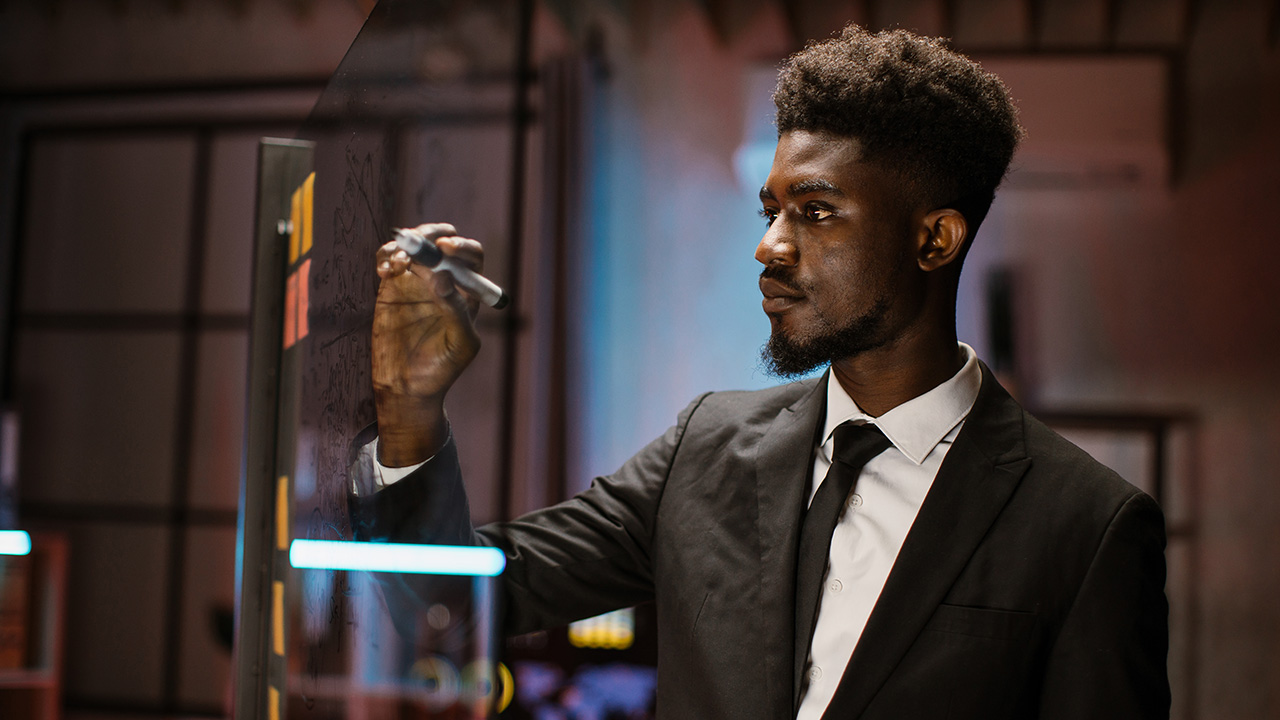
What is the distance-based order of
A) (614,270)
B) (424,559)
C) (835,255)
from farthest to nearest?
(614,270)
(835,255)
(424,559)

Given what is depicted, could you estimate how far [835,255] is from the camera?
1.04 metres

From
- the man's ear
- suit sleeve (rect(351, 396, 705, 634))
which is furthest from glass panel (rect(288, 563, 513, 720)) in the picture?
the man's ear

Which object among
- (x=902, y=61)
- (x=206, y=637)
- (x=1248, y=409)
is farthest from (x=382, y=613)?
(x=1248, y=409)

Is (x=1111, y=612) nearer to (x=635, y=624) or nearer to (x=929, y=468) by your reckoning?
(x=929, y=468)

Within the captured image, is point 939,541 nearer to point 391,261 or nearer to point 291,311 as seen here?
point 391,261

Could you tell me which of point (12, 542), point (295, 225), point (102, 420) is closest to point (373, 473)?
point (295, 225)

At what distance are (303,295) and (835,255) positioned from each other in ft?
1.96

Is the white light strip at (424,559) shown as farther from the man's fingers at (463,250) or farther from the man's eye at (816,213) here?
the man's eye at (816,213)

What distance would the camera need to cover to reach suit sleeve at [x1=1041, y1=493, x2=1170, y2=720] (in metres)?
0.88

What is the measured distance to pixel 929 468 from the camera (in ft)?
3.50

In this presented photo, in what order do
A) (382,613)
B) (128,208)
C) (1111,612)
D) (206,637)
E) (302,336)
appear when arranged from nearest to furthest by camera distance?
1. (1111,612)
2. (382,613)
3. (302,336)
4. (206,637)
5. (128,208)

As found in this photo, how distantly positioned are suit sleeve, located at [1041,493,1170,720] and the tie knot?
0.81ft

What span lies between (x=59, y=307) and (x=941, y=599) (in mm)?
4640

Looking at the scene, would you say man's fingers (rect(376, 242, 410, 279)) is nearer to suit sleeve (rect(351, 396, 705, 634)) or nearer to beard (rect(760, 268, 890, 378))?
suit sleeve (rect(351, 396, 705, 634))
